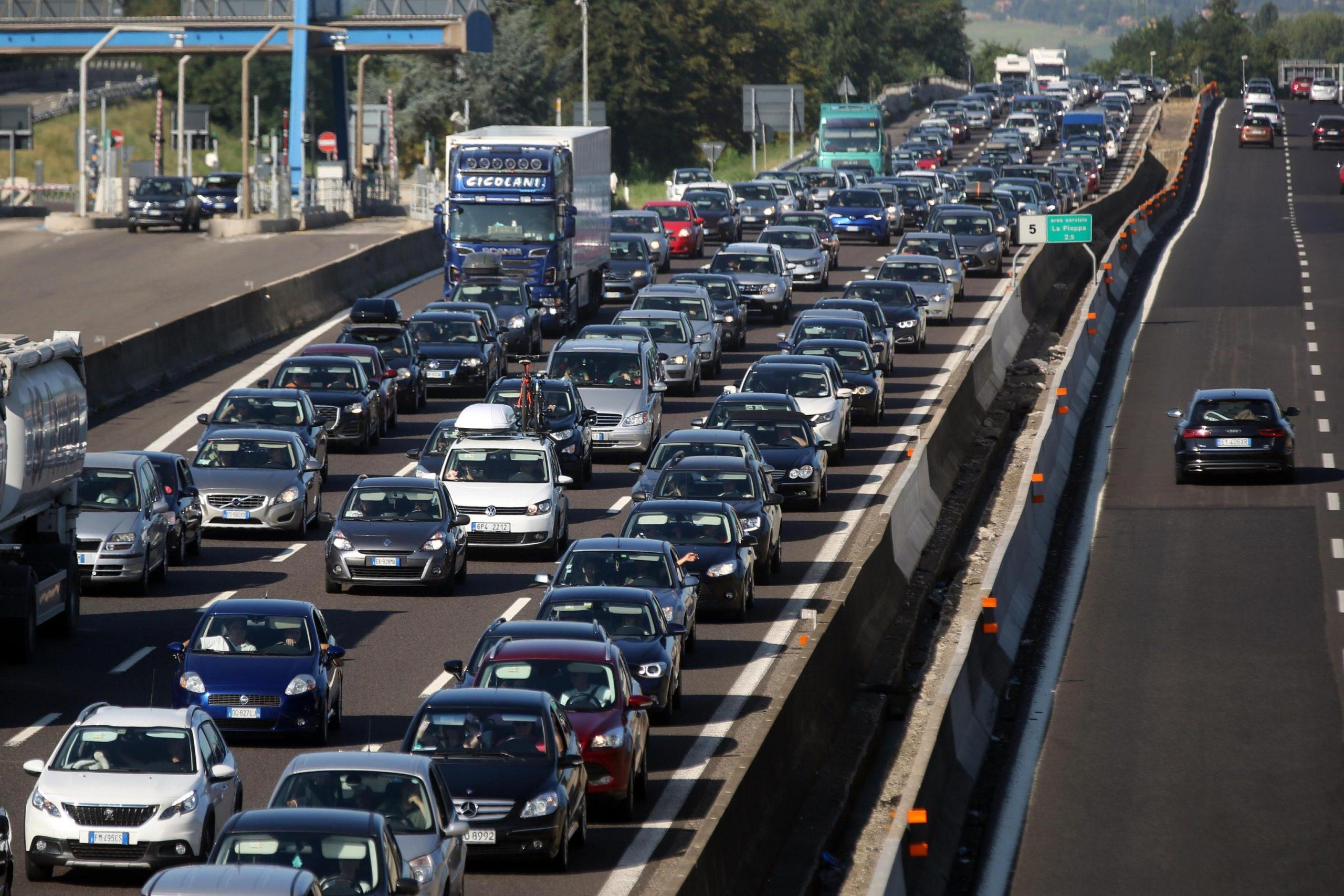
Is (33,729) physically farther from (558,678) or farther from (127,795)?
(558,678)

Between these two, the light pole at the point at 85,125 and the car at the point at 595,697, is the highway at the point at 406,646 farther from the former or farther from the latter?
the light pole at the point at 85,125

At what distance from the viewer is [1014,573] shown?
28062mm

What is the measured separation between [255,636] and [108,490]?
7310 mm

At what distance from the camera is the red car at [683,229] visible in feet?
209

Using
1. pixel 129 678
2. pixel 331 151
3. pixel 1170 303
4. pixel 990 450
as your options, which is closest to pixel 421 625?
pixel 129 678

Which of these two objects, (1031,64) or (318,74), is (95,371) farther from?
(1031,64)

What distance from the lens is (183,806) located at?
52.4 ft

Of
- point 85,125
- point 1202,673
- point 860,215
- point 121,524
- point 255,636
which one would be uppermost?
point 85,125

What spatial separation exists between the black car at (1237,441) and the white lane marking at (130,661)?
1839 centimetres

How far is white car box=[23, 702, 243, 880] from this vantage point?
15.8 meters

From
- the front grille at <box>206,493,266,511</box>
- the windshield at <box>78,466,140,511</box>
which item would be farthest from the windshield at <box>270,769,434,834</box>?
the front grille at <box>206,493,266,511</box>

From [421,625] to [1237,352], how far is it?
28.7 metres

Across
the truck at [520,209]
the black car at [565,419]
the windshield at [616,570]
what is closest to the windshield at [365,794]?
the windshield at [616,570]

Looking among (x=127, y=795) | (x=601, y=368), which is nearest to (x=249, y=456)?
(x=601, y=368)
